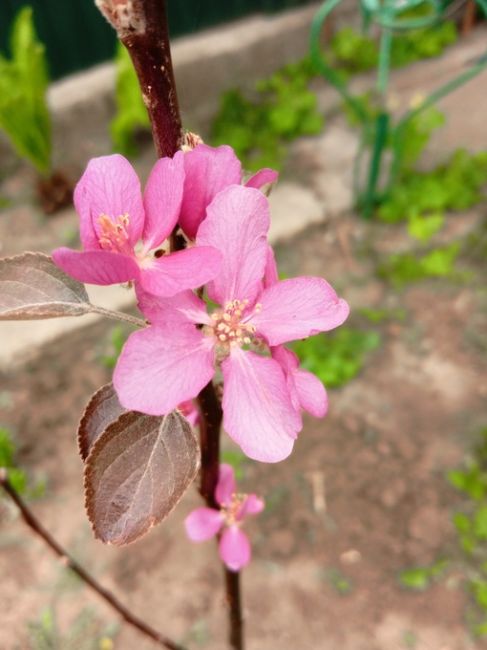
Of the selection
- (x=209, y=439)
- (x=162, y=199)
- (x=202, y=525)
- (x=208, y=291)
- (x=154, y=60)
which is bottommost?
(x=202, y=525)

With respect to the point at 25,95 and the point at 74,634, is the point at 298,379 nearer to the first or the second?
the point at 74,634

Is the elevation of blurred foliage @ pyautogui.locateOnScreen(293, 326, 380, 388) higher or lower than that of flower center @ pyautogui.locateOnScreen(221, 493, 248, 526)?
lower

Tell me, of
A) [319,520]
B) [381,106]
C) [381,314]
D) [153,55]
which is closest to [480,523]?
[319,520]

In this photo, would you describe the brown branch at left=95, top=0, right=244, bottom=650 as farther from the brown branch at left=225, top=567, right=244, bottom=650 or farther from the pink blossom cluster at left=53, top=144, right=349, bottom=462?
the brown branch at left=225, top=567, right=244, bottom=650

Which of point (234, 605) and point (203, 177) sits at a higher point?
point (203, 177)

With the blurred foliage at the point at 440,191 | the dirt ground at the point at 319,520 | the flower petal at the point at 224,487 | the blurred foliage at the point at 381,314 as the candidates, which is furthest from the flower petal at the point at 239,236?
the blurred foliage at the point at 440,191

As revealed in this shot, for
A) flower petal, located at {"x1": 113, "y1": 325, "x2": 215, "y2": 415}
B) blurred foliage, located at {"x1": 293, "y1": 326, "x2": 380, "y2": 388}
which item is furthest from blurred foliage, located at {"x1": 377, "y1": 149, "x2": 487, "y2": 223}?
flower petal, located at {"x1": 113, "y1": 325, "x2": 215, "y2": 415}
